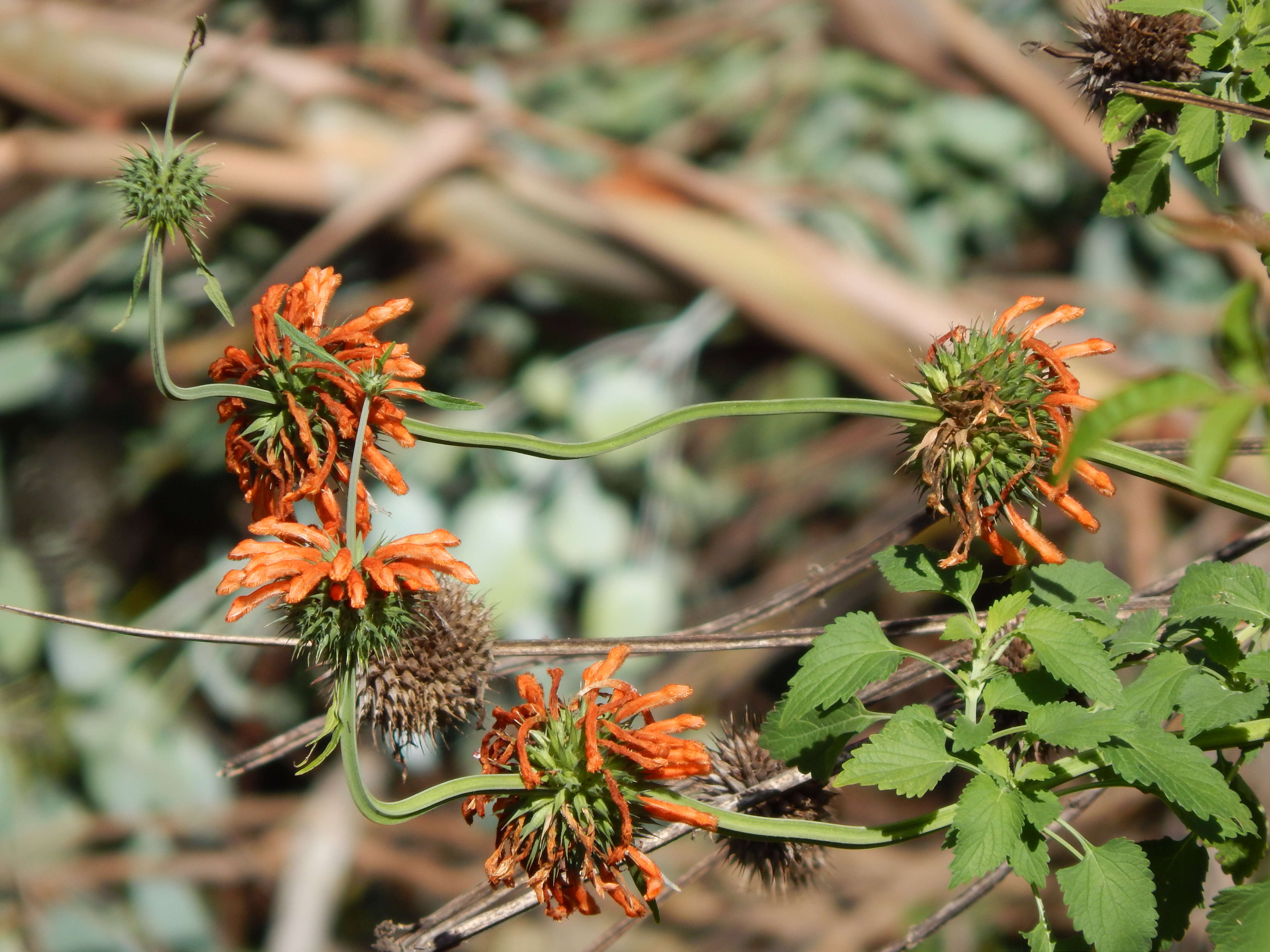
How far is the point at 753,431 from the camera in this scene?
236 centimetres

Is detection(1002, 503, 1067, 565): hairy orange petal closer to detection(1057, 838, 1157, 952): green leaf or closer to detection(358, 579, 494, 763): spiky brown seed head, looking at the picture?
detection(1057, 838, 1157, 952): green leaf

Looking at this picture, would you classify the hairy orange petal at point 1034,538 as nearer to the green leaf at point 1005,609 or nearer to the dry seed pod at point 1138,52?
the green leaf at point 1005,609

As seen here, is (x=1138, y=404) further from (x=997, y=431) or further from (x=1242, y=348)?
(x=997, y=431)

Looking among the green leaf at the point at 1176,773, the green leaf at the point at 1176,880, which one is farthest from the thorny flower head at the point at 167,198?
the green leaf at the point at 1176,880

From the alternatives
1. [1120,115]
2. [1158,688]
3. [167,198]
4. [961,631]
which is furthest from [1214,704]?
[167,198]

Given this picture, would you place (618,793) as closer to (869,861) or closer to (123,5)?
(869,861)

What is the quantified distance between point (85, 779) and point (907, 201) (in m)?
2.27

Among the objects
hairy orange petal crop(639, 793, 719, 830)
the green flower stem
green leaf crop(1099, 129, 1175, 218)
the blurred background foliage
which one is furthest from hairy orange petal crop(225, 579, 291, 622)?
the blurred background foliage

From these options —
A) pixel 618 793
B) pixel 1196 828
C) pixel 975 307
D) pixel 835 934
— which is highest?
pixel 618 793

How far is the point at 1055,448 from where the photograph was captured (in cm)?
57

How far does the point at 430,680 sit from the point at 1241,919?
498 mm

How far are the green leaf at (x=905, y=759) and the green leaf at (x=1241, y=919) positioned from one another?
0.47 ft

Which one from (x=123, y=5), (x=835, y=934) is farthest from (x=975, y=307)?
(x=123, y=5)

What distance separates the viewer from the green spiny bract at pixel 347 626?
1.85 ft
